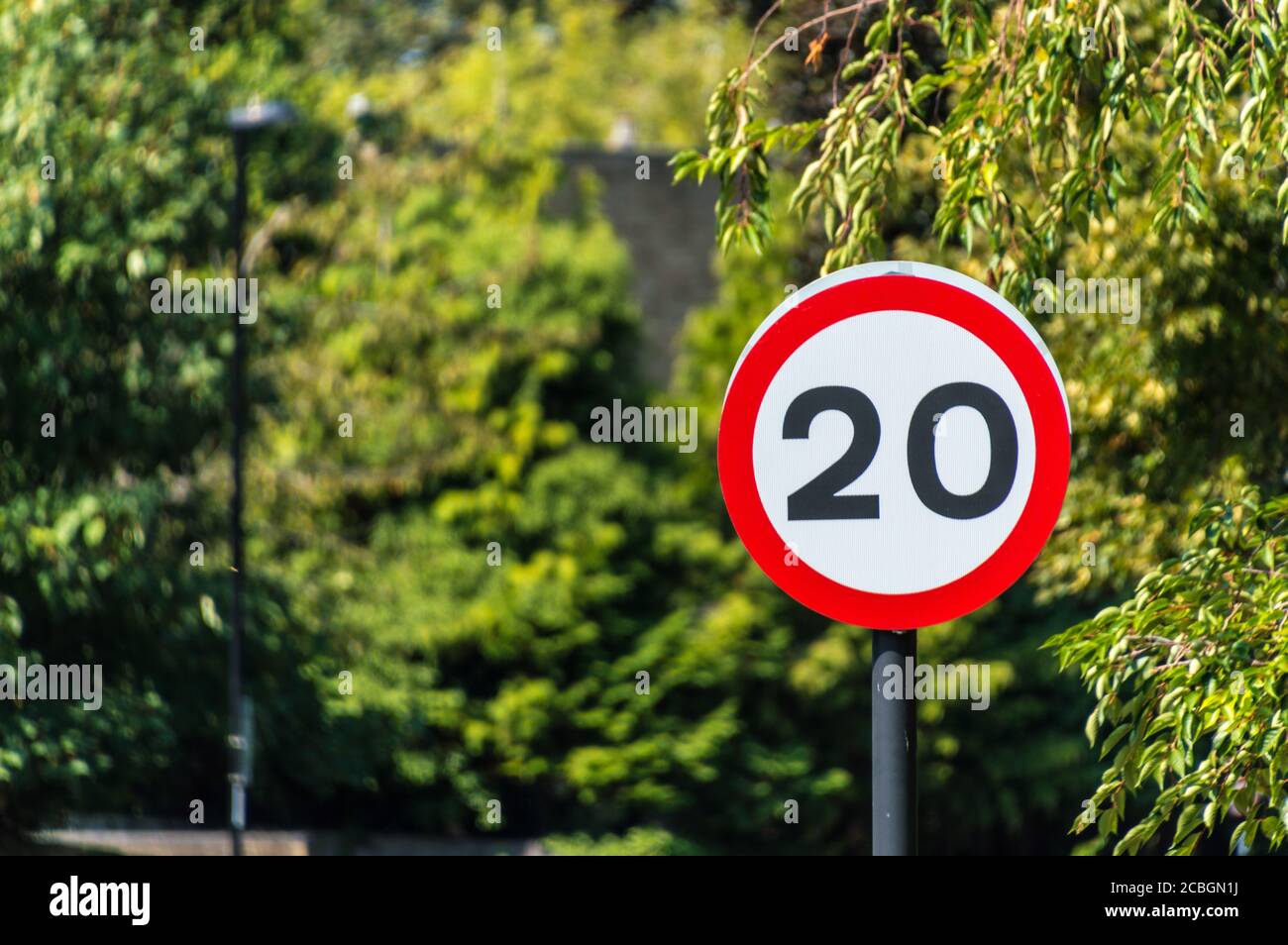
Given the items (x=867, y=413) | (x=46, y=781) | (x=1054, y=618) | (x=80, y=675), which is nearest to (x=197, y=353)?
(x=80, y=675)

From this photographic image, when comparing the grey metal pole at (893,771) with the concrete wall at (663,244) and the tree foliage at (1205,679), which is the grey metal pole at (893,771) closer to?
the tree foliage at (1205,679)

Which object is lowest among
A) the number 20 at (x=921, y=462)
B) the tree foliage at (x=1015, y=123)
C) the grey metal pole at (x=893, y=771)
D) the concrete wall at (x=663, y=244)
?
the grey metal pole at (x=893, y=771)

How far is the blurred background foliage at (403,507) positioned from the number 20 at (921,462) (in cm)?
763

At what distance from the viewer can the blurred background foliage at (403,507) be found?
1110 centimetres

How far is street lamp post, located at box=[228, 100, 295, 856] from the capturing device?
12844 mm

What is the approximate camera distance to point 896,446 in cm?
304

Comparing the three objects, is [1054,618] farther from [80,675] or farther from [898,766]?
[898,766]

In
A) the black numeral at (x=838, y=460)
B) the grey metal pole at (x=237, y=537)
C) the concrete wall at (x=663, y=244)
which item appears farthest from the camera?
the concrete wall at (x=663, y=244)

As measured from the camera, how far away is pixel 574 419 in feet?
66.2

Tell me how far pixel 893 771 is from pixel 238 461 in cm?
1288

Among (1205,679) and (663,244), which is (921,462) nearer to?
(1205,679)

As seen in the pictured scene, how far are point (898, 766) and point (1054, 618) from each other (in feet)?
56.8

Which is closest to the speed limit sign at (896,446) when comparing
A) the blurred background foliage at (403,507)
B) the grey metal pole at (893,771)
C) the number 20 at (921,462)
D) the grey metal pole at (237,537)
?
the number 20 at (921,462)

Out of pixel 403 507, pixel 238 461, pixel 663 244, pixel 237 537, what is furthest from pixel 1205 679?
pixel 663 244
